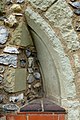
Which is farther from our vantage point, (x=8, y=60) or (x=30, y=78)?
(x=30, y=78)

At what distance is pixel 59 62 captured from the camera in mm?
1877

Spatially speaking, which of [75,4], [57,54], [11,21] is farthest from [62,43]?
[11,21]

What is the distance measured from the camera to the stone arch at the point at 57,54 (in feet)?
6.10

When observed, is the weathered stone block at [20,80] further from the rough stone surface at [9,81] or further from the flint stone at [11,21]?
the flint stone at [11,21]

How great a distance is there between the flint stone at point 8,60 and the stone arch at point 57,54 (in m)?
0.27

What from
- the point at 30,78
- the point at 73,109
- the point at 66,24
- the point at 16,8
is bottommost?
the point at 73,109

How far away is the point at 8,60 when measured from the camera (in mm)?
1909

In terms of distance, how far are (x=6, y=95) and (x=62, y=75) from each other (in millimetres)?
443

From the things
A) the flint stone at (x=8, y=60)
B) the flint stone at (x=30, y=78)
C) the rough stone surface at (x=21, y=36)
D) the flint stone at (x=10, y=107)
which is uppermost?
the rough stone surface at (x=21, y=36)

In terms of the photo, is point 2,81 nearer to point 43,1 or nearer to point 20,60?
point 20,60

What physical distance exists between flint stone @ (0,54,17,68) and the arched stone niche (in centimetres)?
22

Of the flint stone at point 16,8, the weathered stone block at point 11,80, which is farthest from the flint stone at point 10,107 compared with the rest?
the flint stone at point 16,8

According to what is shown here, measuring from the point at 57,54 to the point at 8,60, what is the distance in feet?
1.19

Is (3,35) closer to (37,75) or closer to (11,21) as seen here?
(11,21)
